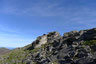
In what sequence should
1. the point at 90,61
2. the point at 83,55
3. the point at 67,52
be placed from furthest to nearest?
the point at 67,52 → the point at 83,55 → the point at 90,61

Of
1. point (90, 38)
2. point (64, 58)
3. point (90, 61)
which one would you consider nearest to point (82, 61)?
point (90, 61)

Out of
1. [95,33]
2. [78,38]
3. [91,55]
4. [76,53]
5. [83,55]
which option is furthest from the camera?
[78,38]

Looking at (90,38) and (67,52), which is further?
(90,38)

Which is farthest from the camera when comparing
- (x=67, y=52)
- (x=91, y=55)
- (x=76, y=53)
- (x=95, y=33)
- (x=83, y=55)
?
(x=95, y=33)

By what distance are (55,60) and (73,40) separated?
17443 millimetres

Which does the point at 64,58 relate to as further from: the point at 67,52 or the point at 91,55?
the point at 91,55

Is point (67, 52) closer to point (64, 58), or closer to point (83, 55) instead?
point (64, 58)

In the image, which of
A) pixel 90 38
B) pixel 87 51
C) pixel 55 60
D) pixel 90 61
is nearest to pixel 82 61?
pixel 90 61

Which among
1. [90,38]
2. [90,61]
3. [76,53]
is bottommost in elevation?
[90,61]

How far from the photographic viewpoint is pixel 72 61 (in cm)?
3850

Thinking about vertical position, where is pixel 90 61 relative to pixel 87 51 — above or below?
below

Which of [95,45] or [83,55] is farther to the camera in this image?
[95,45]

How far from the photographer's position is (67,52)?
45344mm

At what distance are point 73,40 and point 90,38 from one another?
8572 millimetres
